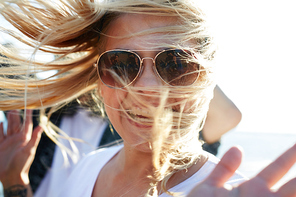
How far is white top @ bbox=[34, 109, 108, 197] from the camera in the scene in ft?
9.46

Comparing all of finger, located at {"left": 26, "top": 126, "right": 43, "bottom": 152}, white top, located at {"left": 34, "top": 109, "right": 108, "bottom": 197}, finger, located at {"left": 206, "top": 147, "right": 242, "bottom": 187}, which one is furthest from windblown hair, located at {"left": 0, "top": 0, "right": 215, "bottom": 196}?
white top, located at {"left": 34, "top": 109, "right": 108, "bottom": 197}

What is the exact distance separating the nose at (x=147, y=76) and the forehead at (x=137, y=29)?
3.3 inches

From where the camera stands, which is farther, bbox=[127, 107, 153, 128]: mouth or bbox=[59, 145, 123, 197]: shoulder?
bbox=[59, 145, 123, 197]: shoulder

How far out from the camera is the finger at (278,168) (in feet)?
2.84

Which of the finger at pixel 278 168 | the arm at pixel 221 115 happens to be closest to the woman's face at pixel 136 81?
the finger at pixel 278 168

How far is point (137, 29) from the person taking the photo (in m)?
1.48

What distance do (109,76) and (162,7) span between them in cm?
50

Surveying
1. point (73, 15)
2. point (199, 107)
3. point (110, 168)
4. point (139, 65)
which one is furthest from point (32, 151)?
point (199, 107)

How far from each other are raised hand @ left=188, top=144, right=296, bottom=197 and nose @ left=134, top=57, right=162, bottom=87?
64cm

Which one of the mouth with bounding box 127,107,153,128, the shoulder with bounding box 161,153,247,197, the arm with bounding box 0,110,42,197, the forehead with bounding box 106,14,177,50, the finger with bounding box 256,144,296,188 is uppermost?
the forehead with bounding box 106,14,177,50

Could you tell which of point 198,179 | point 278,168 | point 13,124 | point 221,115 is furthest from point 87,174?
point 278,168

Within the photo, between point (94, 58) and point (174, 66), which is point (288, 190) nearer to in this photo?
point (174, 66)

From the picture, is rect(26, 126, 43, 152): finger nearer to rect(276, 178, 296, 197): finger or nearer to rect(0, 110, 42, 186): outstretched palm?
rect(0, 110, 42, 186): outstretched palm

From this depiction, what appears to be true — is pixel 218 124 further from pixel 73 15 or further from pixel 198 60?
pixel 73 15
